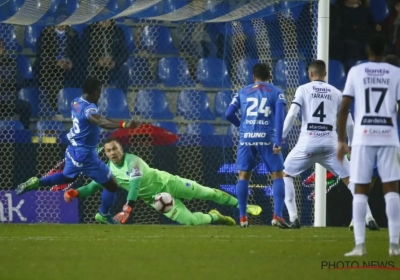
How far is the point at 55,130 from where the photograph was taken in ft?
51.2

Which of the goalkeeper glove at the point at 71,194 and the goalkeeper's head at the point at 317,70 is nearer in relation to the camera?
the goalkeeper's head at the point at 317,70

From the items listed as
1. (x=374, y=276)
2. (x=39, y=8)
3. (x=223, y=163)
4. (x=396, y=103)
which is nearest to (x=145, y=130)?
(x=223, y=163)

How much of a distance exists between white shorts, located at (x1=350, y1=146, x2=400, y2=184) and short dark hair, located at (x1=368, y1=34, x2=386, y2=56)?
2.62 ft

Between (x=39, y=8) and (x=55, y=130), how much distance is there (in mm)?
1826

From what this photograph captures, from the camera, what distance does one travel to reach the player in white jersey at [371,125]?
8.74m

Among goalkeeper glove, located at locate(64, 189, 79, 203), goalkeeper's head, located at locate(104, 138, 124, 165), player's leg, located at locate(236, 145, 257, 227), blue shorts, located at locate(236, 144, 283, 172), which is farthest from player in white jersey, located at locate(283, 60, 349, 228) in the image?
goalkeeper glove, located at locate(64, 189, 79, 203)

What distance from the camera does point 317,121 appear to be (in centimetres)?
1239

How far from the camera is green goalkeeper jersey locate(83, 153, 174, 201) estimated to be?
47.2ft

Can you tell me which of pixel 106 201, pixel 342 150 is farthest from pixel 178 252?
pixel 106 201

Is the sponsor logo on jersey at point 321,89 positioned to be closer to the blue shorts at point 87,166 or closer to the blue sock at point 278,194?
the blue sock at point 278,194

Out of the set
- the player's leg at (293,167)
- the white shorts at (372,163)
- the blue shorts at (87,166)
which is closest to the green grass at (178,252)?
the player's leg at (293,167)

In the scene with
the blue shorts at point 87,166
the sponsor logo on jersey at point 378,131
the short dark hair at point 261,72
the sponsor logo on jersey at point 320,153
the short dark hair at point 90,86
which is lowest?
the blue shorts at point 87,166

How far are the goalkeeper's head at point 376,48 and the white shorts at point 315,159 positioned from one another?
3.58 meters

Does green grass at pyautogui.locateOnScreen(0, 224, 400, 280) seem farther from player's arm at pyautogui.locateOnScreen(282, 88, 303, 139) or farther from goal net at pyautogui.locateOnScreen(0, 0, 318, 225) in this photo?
goal net at pyautogui.locateOnScreen(0, 0, 318, 225)
